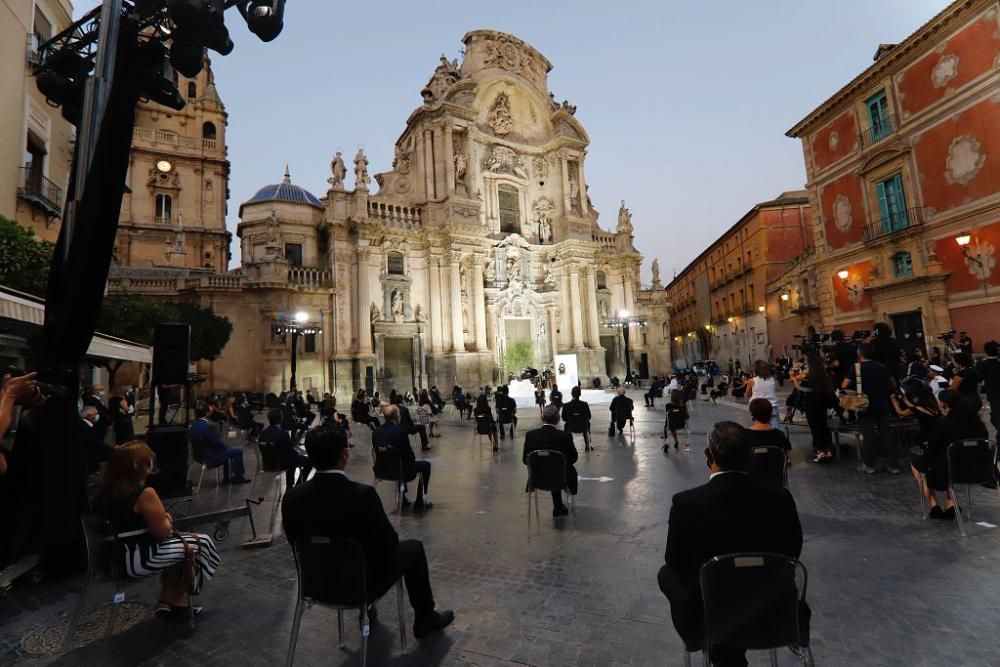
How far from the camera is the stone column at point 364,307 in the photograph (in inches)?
978

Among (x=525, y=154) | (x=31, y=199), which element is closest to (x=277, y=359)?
(x=31, y=199)

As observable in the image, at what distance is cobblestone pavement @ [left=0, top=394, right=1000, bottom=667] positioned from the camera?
111 inches

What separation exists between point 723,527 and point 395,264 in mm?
26510

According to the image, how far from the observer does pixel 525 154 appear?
106 feet

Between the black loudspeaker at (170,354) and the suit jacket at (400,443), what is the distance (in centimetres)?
428

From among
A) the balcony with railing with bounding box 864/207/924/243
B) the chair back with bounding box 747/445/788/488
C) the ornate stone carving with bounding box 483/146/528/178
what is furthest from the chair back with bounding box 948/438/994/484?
the ornate stone carving with bounding box 483/146/528/178

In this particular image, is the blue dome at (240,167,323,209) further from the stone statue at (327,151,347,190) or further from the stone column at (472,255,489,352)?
the stone column at (472,255,489,352)

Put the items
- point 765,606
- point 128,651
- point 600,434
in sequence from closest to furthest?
point 765,606 < point 128,651 < point 600,434

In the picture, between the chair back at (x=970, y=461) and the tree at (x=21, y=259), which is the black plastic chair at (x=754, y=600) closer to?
the chair back at (x=970, y=461)

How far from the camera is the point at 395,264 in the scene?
27.1 metres

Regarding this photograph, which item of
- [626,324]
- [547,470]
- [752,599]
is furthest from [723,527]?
[626,324]

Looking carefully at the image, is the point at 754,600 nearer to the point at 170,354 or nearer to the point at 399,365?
the point at 170,354

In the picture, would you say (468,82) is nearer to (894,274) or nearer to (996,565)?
(894,274)

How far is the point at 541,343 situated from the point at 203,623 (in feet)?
91.2
